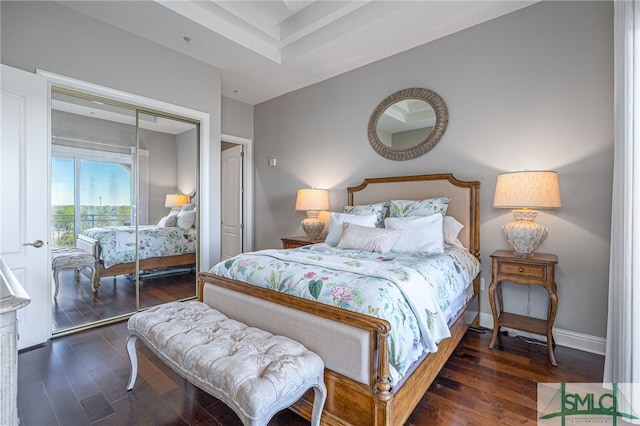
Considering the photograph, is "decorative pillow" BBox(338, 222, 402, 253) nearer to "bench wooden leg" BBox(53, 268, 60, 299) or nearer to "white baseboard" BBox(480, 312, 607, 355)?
"white baseboard" BBox(480, 312, 607, 355)

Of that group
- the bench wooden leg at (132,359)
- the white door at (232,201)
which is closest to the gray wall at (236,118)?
the white door at (232,201)

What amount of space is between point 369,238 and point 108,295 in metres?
2.84

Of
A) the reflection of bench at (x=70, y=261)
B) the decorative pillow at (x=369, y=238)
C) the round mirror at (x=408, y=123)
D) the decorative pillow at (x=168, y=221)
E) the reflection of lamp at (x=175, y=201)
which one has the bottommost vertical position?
the reflection of bench at (x=70, y=261)

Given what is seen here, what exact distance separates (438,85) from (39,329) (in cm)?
442

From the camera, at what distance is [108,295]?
10.2 feet

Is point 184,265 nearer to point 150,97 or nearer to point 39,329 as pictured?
point 39,329

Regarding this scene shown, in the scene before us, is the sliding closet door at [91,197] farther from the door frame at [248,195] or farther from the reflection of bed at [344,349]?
the door frame at [248,195]

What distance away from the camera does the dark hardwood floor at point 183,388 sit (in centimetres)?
163

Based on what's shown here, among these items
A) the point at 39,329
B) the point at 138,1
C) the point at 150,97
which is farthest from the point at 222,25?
the point at 39,329

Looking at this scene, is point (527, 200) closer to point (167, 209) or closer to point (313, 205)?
point (313, 205)

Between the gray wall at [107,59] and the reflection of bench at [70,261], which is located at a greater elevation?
the gray wall at [107,59]

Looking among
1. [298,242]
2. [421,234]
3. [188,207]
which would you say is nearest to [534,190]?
[421,234]

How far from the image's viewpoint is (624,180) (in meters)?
1.72

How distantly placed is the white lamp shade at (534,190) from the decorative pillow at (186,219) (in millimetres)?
3395
